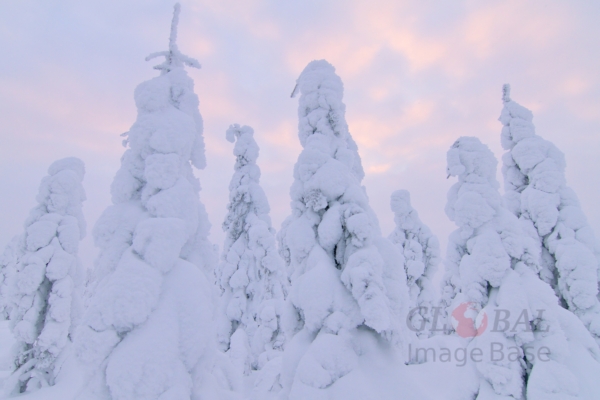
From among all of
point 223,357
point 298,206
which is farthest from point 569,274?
point 223,357

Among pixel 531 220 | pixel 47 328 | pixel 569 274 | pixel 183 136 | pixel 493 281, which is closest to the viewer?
pixel 183 136

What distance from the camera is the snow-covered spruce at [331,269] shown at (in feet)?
19.4

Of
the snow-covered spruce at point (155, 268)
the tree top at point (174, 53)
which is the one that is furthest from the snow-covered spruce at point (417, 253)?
the tree top at point (174, 53)

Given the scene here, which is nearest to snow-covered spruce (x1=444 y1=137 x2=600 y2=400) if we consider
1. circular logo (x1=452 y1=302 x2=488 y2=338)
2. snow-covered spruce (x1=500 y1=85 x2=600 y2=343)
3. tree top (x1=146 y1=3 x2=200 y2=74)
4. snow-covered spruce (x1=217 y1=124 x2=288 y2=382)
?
circular logo (x1=452 y1=302 x2=488 y2=338)

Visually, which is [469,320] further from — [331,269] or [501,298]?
[331,269]

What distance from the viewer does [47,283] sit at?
522 inches

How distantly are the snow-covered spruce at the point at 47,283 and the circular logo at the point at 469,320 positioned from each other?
46.8 ft

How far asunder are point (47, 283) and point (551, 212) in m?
19.6

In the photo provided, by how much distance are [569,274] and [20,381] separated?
20051mm

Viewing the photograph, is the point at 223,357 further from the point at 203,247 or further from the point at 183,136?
the point at 183,136

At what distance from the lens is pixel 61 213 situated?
1386 centimetres

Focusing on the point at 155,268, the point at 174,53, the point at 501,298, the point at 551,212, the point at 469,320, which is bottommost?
the point at 469,320

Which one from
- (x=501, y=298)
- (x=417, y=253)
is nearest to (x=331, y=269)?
(x=501, y=298)

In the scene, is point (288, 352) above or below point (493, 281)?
below
